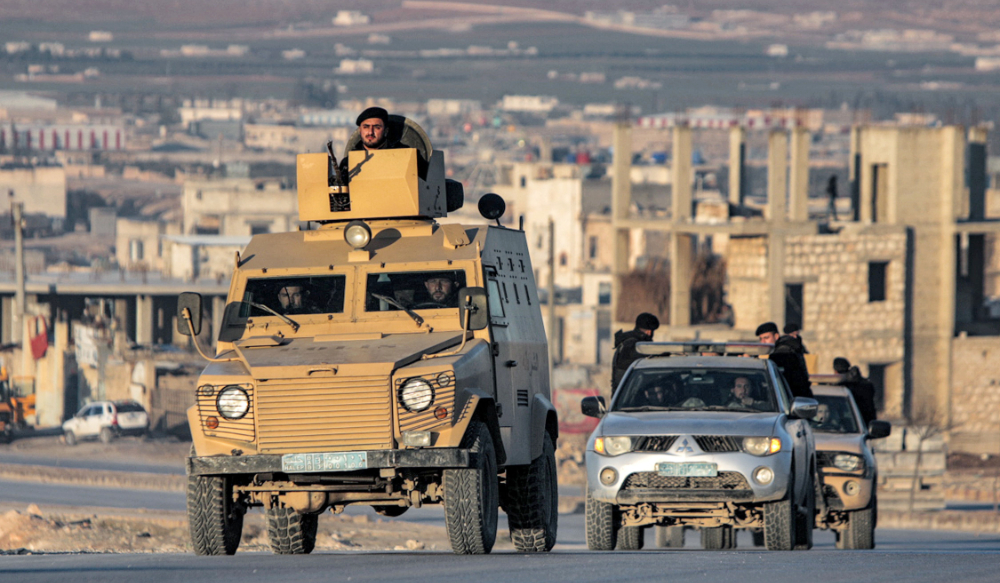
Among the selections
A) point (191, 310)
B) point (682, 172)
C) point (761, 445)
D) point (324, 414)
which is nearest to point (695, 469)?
point (761, 445)

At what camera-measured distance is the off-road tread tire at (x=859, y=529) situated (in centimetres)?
1939

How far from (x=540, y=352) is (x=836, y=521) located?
17.4 ft

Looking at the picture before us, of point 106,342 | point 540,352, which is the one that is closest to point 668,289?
point 106,342

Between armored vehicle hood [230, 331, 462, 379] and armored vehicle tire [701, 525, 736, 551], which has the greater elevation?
armored vehicle hood [230, 331, 462, 379]

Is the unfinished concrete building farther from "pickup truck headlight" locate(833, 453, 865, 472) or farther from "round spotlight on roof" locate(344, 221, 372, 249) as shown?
"round spotlight on roof" locate(344, 221, 372, 249)

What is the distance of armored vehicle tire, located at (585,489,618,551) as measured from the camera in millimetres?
14969

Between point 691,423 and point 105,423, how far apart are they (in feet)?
139

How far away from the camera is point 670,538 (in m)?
23.2

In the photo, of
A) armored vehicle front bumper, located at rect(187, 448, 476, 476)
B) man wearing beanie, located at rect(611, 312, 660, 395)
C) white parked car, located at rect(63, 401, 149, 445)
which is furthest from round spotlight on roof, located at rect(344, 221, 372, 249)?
white parked car, located at rect(63, 401, 149, 445)

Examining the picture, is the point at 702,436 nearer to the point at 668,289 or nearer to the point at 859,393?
the point at 859,393

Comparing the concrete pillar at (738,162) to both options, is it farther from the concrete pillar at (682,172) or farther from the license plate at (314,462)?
the license plate at (314,462)

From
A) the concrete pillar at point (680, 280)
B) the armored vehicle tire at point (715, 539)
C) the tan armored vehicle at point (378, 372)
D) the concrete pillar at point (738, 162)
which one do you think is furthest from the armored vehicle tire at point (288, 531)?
the concrete pillar at point (738, 162)

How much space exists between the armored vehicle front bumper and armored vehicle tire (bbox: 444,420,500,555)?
121 mm

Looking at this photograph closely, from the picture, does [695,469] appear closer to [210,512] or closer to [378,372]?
[378,372]
